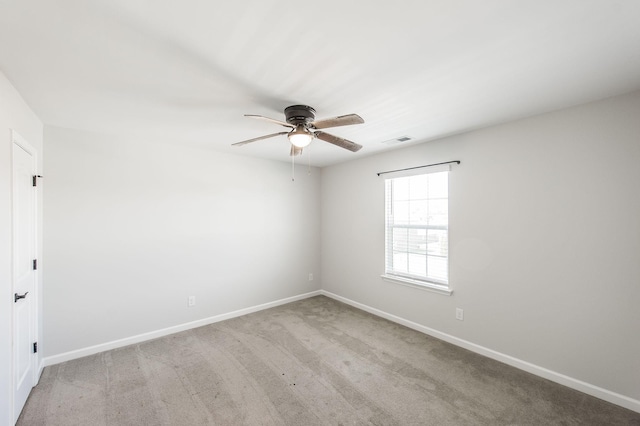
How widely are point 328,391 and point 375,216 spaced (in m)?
2.49

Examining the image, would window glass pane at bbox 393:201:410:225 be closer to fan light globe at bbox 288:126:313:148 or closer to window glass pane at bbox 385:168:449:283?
window glass pane at bbox 385:168:449:283

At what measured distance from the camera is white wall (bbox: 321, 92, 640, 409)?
2.18 m

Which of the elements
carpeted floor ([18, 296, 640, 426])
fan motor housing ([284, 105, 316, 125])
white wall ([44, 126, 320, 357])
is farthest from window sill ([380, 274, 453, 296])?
fan motor housing ([284, 105, 316, 125])

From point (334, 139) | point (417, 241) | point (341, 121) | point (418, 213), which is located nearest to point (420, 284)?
point (417, 241)

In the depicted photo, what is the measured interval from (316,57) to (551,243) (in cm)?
267

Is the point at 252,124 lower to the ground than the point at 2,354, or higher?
higher

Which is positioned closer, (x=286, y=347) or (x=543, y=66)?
(x=543, y=66)

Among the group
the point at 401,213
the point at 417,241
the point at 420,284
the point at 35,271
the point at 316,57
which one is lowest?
the point at 420,284

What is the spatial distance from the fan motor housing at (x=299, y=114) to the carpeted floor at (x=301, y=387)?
234cm

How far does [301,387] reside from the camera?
241 centimetres

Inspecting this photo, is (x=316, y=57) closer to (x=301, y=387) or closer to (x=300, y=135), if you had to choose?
(x=300, y=135)

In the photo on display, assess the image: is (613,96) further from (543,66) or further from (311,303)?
(311,303)

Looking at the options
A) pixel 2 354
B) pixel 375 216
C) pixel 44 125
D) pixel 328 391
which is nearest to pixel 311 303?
pixel 375 216

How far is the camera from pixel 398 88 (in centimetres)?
205
